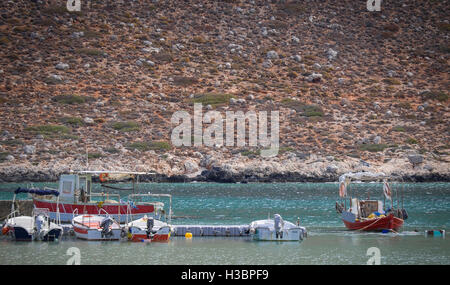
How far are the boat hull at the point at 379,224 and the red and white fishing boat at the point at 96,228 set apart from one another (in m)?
12.5

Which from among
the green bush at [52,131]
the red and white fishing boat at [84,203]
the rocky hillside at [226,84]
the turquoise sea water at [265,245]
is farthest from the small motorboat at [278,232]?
the green bush at [52,131]

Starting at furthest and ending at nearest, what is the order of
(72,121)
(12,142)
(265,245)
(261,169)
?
(72,121)
(12,142)
(261,169)
(265,245)

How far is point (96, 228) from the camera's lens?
37188 millimetres

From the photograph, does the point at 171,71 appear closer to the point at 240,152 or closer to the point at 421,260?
the point at 240,152

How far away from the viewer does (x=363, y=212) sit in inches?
1673

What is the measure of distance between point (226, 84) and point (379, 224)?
62.3 metres

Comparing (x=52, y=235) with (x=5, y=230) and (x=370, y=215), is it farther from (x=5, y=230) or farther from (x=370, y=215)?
(x=370, y=215)

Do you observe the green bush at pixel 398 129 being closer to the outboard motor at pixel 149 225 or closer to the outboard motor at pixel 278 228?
the outboard motor at pixel 278 228

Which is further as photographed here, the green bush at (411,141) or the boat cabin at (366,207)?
the green bush at (411,141)

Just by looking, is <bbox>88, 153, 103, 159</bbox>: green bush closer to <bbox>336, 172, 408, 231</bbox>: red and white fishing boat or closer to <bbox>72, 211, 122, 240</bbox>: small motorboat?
<bbox>336, 172, 408, 231</bbox>: red and white fishing boat

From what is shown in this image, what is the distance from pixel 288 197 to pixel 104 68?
45.5 m

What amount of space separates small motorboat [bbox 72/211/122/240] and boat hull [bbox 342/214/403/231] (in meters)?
12.5

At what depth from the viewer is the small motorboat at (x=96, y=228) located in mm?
36969

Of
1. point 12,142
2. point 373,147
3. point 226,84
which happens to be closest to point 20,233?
point 12,142
